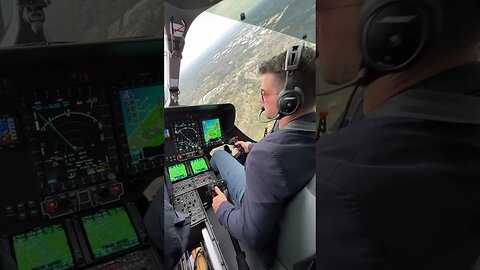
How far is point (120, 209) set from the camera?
1399mm

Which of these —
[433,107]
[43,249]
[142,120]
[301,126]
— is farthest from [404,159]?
[43,249]

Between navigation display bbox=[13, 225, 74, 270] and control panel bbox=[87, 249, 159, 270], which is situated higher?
navigation display bbox=[13, 225, 74, 270]

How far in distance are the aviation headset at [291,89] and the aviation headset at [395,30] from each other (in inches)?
5.8

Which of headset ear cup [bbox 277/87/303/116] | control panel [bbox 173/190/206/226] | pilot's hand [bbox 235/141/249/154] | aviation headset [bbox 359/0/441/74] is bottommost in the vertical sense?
control panel [bbox 173/190/206/226]

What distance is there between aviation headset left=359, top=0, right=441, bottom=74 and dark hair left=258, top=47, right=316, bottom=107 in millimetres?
122

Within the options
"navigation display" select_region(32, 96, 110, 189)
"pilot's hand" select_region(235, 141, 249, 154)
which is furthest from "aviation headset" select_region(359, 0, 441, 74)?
"navigation display" select_region(32, 96, 110, 189)

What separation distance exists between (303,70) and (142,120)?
2.46ft

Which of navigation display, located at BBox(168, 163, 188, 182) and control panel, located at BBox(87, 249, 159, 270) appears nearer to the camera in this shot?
navigation display, located at BBox(168, 163, 188, 182)

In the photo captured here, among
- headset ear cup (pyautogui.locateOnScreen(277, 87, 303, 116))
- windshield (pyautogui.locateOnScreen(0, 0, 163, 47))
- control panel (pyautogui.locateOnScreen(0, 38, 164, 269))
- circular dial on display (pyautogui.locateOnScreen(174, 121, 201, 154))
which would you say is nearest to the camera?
headset ear cup (pyautogui.locateOnScreen(277, 87, 303, 116))

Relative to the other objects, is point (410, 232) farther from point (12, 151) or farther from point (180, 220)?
point (12, 151)

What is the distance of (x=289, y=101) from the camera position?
29.1 inches

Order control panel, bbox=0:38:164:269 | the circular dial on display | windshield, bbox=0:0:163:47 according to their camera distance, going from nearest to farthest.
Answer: the circular dial on display → windshield, bbox=0:0:163:47 → control panel, bbox=0:38:164:269

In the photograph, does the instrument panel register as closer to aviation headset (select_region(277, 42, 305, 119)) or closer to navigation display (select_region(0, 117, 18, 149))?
aviation headset (select_region(277, 42, 305, 119))

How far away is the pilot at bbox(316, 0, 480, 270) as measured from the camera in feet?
2.56
